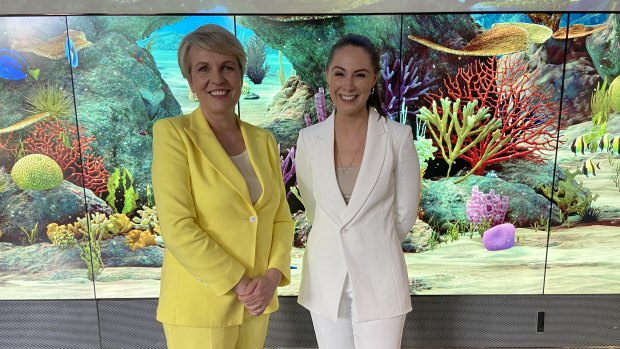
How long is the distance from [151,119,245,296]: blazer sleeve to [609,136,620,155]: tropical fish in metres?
2.74

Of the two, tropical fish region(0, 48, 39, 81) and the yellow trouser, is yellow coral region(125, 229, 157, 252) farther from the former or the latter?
the yellow trouser

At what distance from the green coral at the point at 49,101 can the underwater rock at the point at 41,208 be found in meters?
0.47

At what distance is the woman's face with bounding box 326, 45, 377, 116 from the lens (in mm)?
1431

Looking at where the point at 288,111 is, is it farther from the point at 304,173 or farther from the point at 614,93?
the point at 614,93

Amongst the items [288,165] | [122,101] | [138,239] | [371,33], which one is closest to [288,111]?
[288,165]

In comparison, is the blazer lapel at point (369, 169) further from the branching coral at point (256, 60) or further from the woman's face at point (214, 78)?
the branching coral at point (256, 60)

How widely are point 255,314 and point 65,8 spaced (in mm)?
2284

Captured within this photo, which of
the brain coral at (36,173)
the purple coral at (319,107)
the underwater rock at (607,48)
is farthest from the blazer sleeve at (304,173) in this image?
the underwater rock at (607,48)

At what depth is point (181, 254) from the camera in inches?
50.1

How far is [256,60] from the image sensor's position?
2.78m

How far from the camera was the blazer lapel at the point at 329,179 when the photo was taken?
4.88 ft

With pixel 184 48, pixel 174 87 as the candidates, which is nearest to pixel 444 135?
pixel 174 87

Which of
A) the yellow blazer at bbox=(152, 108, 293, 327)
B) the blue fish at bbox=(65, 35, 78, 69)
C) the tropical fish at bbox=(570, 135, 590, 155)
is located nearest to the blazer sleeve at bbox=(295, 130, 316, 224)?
the yellow blazer at bbox=(152, 108, 293, 327)

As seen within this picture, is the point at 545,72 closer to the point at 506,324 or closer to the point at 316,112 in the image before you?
the point at 316,112
